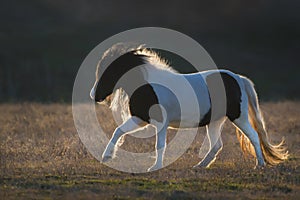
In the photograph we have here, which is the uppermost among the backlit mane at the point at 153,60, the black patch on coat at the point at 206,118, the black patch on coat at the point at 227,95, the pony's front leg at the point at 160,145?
the backlit mane at the point at 153,60

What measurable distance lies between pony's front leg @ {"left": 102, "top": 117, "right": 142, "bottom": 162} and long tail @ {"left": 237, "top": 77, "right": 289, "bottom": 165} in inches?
78.1

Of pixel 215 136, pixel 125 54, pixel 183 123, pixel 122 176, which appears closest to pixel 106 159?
pixel 122 176

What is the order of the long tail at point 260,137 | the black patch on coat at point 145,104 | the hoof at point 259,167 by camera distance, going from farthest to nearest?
the long tail at point 260,137 < the hoof at point 259,167 < the black patch on coat at point 145,104

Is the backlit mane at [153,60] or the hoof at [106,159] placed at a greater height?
the backlit mane at [153,60]

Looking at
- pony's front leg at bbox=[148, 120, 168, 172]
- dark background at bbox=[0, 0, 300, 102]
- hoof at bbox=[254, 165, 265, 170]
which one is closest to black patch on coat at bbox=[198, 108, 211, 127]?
pony's front leg at bbox=[148, 120, 168, 172]

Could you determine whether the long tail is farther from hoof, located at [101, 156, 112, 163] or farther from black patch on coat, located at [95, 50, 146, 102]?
hoof, located at [101, 156, 112, 163]

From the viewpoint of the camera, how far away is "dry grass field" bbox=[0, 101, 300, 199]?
274 inches

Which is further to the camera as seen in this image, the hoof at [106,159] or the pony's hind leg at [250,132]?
the pony's hind leg at [250,132]

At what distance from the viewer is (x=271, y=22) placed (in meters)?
45.0

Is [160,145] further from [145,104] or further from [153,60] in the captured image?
[153,60]

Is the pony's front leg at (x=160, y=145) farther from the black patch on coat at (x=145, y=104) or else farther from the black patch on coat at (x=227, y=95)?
the black patch on coat at (x=227, y=95)

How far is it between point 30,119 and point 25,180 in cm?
825

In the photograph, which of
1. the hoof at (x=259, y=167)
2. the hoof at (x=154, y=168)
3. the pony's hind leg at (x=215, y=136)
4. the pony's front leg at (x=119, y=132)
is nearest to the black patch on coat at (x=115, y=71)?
the pony's front leg at (x=119, y=132)

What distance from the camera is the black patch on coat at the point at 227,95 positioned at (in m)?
9.24
